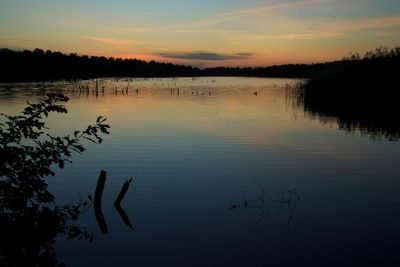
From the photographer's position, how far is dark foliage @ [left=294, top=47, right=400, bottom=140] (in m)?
33.7

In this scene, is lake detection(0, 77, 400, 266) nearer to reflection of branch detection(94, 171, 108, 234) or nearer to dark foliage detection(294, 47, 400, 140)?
reflection of branch detection(94, 171, 108, 234)

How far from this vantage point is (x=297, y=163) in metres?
17.4

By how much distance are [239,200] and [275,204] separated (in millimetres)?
1119

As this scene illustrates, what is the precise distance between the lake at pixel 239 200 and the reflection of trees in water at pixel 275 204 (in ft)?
0.10

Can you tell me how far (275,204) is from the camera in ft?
38.9

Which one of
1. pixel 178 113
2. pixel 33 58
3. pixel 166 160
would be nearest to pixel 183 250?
pixel 166 160

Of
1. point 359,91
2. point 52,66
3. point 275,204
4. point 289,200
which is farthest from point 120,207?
point 52,66

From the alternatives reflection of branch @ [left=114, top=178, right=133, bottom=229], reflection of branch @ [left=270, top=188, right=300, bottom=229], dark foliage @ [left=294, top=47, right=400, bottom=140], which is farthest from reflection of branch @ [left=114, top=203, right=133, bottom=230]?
dark foliage @ [left=294, top=47, right=400, bottom=140]

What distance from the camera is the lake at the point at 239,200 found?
8656 millimetres

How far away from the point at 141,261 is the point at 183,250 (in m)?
0.98

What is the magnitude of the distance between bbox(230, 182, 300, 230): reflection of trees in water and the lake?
31 mm

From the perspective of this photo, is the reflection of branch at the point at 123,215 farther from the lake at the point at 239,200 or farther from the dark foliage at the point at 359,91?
the dark foliage at the point at 359,91

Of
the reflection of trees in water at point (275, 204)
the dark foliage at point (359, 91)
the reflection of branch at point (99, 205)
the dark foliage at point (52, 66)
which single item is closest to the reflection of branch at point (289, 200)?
the reflection of trees in water at point (275, 204)

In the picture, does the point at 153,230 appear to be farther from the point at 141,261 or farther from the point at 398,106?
the point at 398,106
